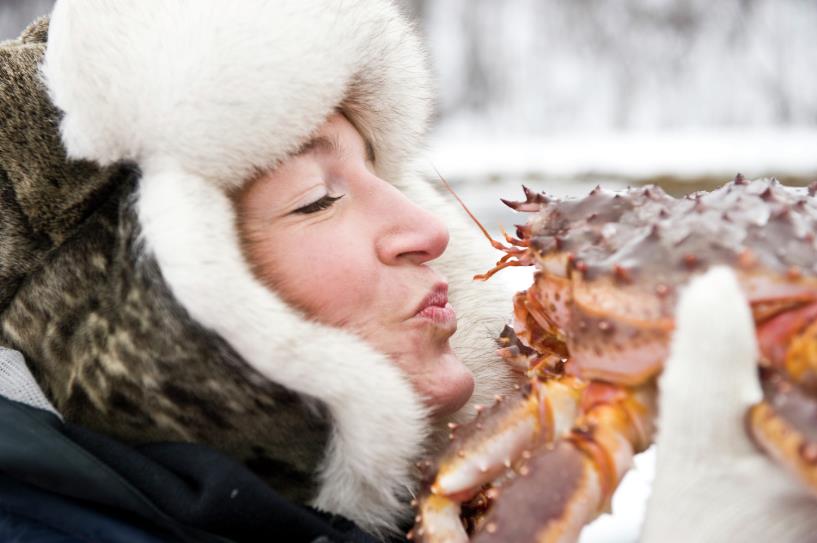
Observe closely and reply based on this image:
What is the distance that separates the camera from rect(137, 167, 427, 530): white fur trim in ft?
2.84

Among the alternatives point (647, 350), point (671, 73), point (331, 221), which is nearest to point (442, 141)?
point (671, 73)

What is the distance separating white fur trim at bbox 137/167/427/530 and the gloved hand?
1.03 ft

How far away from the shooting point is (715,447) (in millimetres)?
630

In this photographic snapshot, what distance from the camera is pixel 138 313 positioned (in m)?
0.88

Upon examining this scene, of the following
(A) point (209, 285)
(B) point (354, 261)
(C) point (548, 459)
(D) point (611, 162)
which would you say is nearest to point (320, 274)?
(B) point (354, 261)

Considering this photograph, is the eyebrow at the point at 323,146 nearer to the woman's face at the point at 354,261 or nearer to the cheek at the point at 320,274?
the woman's face at the point at 354,261

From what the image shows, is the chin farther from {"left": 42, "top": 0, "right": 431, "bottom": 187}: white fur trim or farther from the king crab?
{"left": 42, "top": 0, "right": 431, "bottom": 187}: white fur trim

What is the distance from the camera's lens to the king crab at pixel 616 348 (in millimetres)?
623

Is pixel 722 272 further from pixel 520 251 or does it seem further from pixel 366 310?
pixel 366 310

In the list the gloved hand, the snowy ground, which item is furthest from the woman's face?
the snowy ground

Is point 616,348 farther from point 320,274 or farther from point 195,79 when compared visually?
point 195,79

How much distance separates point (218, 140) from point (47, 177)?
7.6 inches

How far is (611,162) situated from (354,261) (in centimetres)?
275

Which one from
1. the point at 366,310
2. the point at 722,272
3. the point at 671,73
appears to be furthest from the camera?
the point at 671,73
